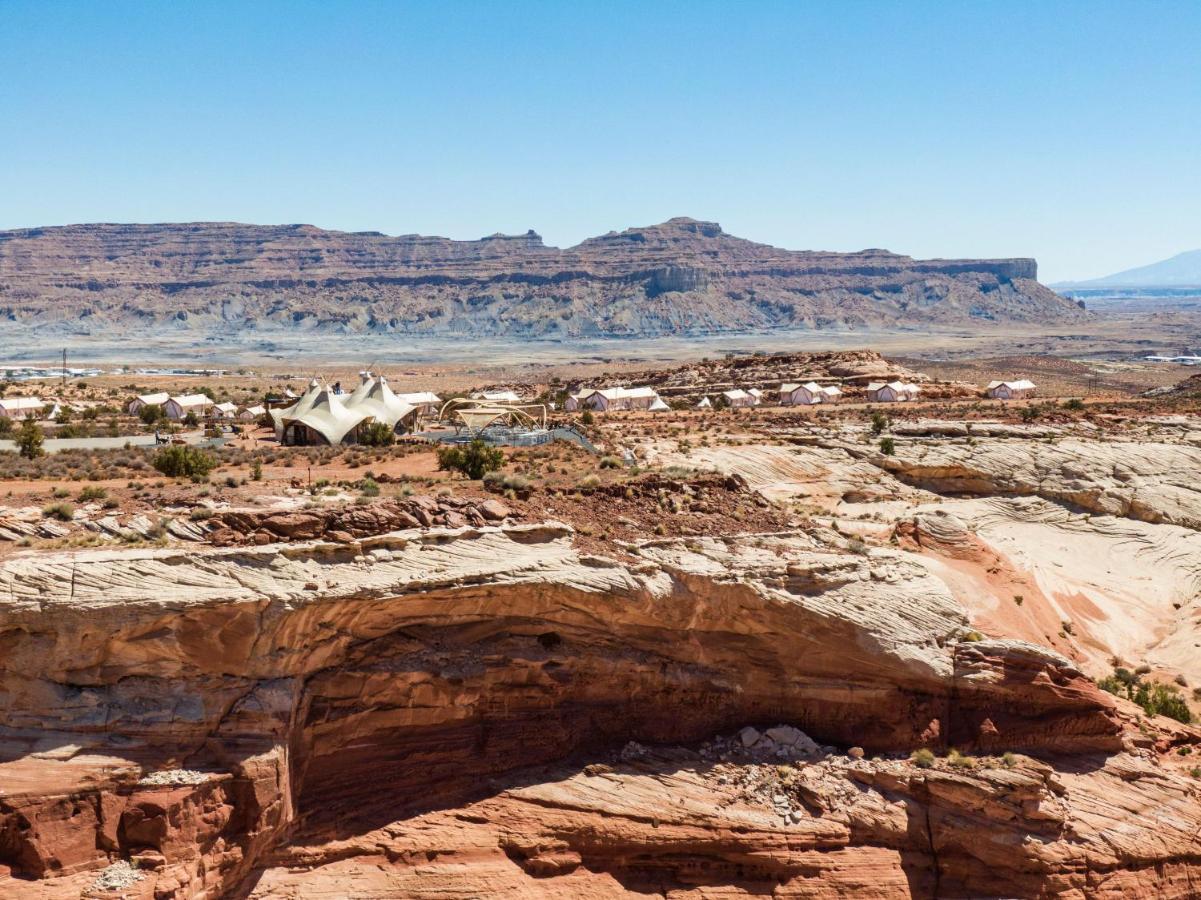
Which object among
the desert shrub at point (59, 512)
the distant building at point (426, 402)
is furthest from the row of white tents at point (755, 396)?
the desert shrub at point (59, 512)

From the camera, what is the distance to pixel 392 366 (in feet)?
498

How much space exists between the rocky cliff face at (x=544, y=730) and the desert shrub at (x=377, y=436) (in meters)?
16.4

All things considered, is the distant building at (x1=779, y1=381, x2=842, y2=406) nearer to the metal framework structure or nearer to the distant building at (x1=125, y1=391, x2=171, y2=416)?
the metal framework structure

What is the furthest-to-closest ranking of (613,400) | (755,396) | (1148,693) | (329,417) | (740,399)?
(755,396) < (740,399) < (613,400) < (329,417) < (1148,693)

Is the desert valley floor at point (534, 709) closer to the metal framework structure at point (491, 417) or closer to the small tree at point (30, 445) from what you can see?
the small tree at point (30, 445)

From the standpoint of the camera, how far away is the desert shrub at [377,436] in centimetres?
3445

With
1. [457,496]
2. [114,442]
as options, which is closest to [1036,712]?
[457,496]

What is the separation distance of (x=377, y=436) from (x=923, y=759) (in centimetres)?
2191

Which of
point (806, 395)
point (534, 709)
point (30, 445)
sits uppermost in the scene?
point (30, 445)

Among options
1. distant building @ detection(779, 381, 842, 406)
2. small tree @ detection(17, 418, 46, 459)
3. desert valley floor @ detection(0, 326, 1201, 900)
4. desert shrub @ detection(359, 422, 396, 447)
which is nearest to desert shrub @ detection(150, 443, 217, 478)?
desert valley floor @ detection(0, 326, 1201, 900)

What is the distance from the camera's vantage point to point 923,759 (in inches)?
726

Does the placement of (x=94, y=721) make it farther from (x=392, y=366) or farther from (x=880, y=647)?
(x=392, y=366)

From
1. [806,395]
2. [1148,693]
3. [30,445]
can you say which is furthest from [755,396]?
[30,445]

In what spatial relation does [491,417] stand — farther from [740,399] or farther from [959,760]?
[959,760]
